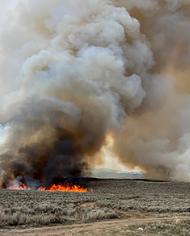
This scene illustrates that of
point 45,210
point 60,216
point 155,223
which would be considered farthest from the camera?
point 45,210

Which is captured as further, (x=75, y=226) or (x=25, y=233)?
(x=75, y=226)

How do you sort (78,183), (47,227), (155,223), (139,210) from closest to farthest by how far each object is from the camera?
1. (47,227)
2. (155,223)
3. (139,210)
4. (78,183)

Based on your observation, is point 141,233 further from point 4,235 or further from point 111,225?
point 4,235

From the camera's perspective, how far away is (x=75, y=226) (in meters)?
20.3

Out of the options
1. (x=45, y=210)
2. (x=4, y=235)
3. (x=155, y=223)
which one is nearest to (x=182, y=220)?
(x=155, y=223)

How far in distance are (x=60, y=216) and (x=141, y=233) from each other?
7.13m

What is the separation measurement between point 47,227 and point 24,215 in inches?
118

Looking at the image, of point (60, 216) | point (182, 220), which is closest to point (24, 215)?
point (60, 216)

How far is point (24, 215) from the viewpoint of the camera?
22.5 metres

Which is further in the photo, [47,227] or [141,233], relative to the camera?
[47,227]

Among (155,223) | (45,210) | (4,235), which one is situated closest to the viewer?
(4,235)

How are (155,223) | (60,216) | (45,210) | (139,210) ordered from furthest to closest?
(139,210), (45,210), (60,216), (155,223)

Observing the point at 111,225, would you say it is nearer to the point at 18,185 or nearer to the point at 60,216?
the point at 60,216

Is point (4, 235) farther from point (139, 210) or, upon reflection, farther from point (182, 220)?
point (139, 210)
